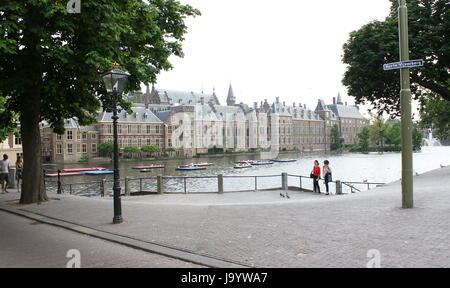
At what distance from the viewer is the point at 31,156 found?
1505 centimetres

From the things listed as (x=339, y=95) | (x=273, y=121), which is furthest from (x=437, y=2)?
(x=339, y=95)

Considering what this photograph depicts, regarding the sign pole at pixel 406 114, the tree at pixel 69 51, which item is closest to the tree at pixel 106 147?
the tree at pixel 69 51

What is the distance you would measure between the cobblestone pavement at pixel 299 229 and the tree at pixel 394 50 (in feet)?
36.4

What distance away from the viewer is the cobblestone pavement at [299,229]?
6787 millimetres

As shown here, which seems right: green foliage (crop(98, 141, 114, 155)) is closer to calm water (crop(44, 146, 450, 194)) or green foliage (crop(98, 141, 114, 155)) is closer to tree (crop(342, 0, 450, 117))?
calm water (crop(44, 146, 450, 194))

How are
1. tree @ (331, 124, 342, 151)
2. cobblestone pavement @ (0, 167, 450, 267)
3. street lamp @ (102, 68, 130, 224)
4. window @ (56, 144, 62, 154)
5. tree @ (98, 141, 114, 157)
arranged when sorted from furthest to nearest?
1. tree @ (331, 124, 342, 151)
2. window @ (56, 144, 62, 154)
3. tree @ (98, 141, 114, 157)
4. street lamp @ (102, 68, 130, 224)
5. cobblestone pavement @ (0, 167, 450, 267)

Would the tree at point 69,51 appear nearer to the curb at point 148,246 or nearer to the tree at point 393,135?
the curb at point 148,246

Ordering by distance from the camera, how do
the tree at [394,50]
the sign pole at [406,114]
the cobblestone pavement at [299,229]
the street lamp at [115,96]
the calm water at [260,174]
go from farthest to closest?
the calm water at [260,174] < the tree at [394,50] < the street lamp at [115,96] < the sign pole at [406,114] < the cobblestone pavement at [299,229]

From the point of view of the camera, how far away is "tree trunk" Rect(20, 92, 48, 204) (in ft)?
49.0

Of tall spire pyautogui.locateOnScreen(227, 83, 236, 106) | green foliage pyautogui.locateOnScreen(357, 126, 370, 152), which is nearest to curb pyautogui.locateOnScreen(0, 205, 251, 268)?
green foliage pyautogui.locateOnScreen(357, 126, 370, 152)

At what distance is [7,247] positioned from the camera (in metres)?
8.59

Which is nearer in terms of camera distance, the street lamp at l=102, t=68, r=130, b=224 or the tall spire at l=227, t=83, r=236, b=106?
the street lamp at l=102, t=68, r=130, b=224

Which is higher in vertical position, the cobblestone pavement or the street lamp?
the street lamp

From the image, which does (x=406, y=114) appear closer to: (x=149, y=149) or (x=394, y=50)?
(x=394, y=50)
